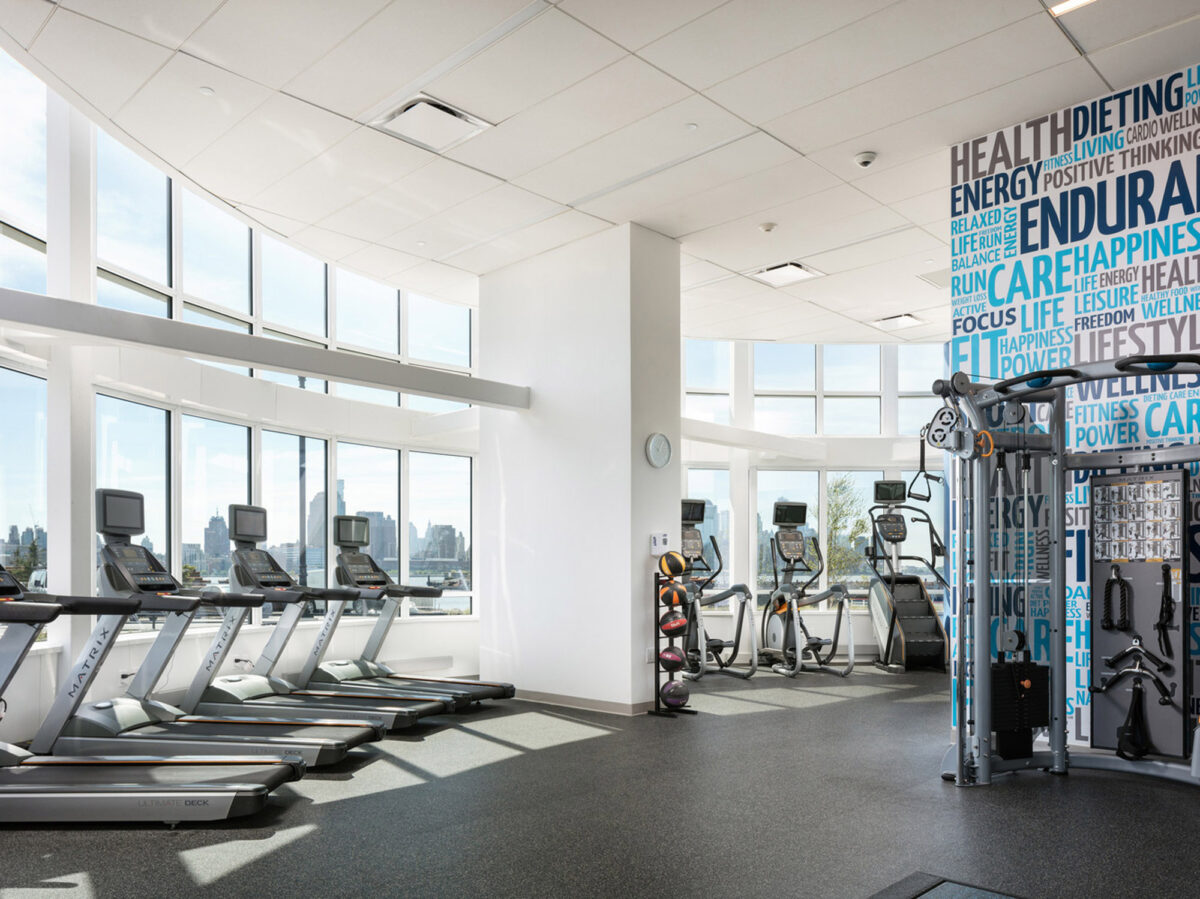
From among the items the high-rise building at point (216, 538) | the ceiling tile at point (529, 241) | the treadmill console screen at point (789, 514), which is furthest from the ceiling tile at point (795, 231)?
the high-rise building at point (216, 538)

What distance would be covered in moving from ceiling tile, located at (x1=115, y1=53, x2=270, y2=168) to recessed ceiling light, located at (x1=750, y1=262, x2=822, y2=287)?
482 cm

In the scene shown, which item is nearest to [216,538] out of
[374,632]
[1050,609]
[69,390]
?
[374,632]

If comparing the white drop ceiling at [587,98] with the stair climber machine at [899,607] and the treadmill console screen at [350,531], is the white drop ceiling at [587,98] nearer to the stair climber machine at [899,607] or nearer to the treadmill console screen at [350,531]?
the treadmill console screen at [350,531]

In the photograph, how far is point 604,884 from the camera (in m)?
3.52

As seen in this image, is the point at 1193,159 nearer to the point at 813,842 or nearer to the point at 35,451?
the point at 813,842

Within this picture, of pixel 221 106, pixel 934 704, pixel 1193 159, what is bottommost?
pixel 934 704

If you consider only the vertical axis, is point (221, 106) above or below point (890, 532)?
above

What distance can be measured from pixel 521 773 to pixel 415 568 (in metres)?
5.43

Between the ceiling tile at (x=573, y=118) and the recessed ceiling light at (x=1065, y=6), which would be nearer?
the recessed ceiling light at (x=1065, y=6)

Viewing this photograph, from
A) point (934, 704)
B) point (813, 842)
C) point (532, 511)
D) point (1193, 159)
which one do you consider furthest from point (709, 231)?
point (813, 842)

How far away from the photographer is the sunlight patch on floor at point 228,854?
3670mm

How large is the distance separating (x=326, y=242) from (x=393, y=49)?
3.14 metres

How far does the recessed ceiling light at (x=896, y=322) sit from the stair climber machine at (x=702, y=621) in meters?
2.95

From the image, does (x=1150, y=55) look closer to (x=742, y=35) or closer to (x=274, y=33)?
(x=742, y=35)
